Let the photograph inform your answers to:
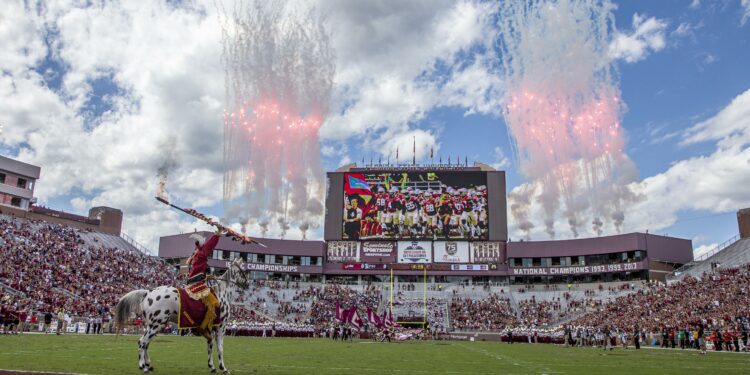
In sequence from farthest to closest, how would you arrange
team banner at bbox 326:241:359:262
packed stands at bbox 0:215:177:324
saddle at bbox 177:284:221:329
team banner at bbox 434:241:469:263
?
team banner at bbox 326:241:359:262
team banner at bbox 434:241:469:263
packed stands at bbox 0:215:177:324
saddle at bbox 177:284:221:329

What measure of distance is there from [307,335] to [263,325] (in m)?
4.71

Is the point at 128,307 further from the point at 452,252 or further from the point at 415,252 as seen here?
the point at 452,252

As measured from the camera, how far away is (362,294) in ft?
262

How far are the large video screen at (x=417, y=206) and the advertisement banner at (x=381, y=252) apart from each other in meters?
1.19

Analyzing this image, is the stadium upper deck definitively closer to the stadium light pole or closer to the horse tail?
the stadium light pole

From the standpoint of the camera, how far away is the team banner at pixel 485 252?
269 ft

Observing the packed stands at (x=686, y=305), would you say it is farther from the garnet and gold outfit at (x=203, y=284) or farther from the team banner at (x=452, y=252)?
the garnet and gold outfit at (x=203, y=284)

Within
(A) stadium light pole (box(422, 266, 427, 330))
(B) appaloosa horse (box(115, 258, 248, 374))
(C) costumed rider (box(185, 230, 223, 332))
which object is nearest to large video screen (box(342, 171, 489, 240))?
(A) stadium light pole (box(422, 266, 427, 330))

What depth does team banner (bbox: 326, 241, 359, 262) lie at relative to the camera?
276 feet

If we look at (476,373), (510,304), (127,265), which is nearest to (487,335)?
(510,304)

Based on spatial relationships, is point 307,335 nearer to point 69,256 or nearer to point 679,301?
point 69,256

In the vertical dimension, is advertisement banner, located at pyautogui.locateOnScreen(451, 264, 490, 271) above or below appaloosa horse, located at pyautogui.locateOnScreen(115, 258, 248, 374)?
above

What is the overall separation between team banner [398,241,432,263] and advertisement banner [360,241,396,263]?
1.21 metres

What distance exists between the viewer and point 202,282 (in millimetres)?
15180
